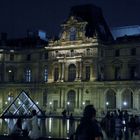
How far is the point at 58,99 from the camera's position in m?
80.1

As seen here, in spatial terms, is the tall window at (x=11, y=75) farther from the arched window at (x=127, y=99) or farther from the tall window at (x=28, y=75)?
the arched window at (x=127, y=99)

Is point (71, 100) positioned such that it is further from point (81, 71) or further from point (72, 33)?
point (72, 33)

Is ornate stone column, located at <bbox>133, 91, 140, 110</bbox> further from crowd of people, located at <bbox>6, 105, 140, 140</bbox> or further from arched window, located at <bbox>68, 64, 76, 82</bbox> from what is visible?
crowd of people, located at <bbox>6, 105, 140, 140</bbox>

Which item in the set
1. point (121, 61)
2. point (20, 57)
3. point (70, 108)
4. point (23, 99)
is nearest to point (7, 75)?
point (20, 57)

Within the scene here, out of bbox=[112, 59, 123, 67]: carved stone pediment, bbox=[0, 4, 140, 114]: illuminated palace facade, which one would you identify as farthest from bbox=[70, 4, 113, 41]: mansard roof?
bbox=[112, 59, 123, 67]: carved stone pediment

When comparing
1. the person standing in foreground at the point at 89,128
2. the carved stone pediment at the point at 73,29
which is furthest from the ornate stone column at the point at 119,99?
the person standing in foreground at the point at 89,128

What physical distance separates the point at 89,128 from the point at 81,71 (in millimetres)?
68666

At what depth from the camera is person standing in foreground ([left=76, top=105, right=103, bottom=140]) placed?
1068 cm

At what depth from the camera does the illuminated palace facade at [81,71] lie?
2938 inches

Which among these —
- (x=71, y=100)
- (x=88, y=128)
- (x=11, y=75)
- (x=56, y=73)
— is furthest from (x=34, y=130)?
(x=11, y=75)

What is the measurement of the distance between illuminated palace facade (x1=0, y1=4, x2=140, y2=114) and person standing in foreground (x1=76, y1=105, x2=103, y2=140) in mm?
60897

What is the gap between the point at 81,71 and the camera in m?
79.4

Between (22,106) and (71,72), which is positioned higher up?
(71,72)

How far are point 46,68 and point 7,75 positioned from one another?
8.79 metres
